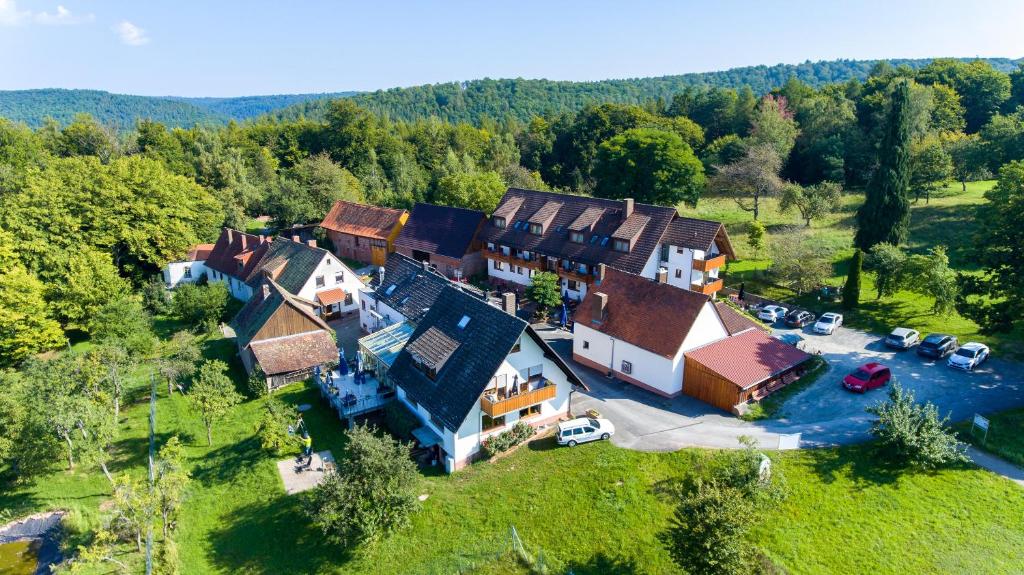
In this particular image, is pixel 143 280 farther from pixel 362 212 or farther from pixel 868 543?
pixel 868 543

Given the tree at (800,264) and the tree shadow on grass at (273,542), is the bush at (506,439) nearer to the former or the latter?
the tree shadow on grass at (273,542)

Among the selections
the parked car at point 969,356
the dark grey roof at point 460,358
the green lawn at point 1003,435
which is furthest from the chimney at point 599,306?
the parked car at point 969,356

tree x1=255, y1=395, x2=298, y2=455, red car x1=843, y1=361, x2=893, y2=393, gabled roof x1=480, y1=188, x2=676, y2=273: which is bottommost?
tree x1=255, y1=395, x2=298, y2=455

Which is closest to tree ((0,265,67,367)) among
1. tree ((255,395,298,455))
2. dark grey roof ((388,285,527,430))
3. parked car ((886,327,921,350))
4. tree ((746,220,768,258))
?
tree ((255,395,298,455))

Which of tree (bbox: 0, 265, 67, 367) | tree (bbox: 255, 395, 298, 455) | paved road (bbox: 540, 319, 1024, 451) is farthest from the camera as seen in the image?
tree (bbox: 0, 265, 67, 367)

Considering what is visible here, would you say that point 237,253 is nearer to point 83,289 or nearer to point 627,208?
point 83,289

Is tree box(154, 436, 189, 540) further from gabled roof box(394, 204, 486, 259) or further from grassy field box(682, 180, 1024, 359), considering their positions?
grassy field box(682, 180, 1024, 359)
